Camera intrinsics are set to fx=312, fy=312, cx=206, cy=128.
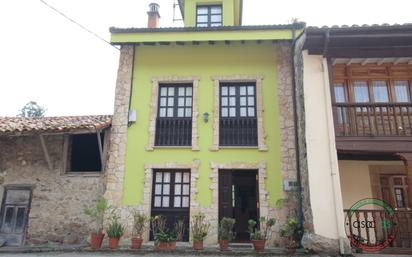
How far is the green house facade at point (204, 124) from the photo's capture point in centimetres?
875

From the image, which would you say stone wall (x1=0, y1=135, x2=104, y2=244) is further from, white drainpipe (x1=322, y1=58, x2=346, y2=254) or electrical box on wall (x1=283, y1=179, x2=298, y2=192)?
white drainpipe (x1=322, y1=58, x2=346, y2=254)

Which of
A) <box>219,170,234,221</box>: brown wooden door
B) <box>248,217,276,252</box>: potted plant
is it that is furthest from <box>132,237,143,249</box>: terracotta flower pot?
<box>248,217,276,252</box>: potted plant

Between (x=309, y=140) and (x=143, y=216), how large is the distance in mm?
4737

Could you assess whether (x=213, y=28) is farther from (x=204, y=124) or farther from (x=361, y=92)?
(x=361, y=92)

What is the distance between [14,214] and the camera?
925 centimetres

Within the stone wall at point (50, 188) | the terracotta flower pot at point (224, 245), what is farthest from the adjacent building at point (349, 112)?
the stone wall at point (50, 188)

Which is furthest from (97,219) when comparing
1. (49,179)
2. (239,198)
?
(239,198)

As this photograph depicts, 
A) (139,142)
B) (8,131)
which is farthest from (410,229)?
(8,131)

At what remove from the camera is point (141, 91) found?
964cm

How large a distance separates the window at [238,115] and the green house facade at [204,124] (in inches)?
1.2

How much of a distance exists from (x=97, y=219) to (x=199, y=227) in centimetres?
291

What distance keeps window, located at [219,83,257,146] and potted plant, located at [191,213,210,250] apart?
221cm

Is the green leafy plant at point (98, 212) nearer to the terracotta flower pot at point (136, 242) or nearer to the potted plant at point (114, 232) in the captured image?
the potted plant at point (114, 232)

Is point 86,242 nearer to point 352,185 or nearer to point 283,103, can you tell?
point 283,103
